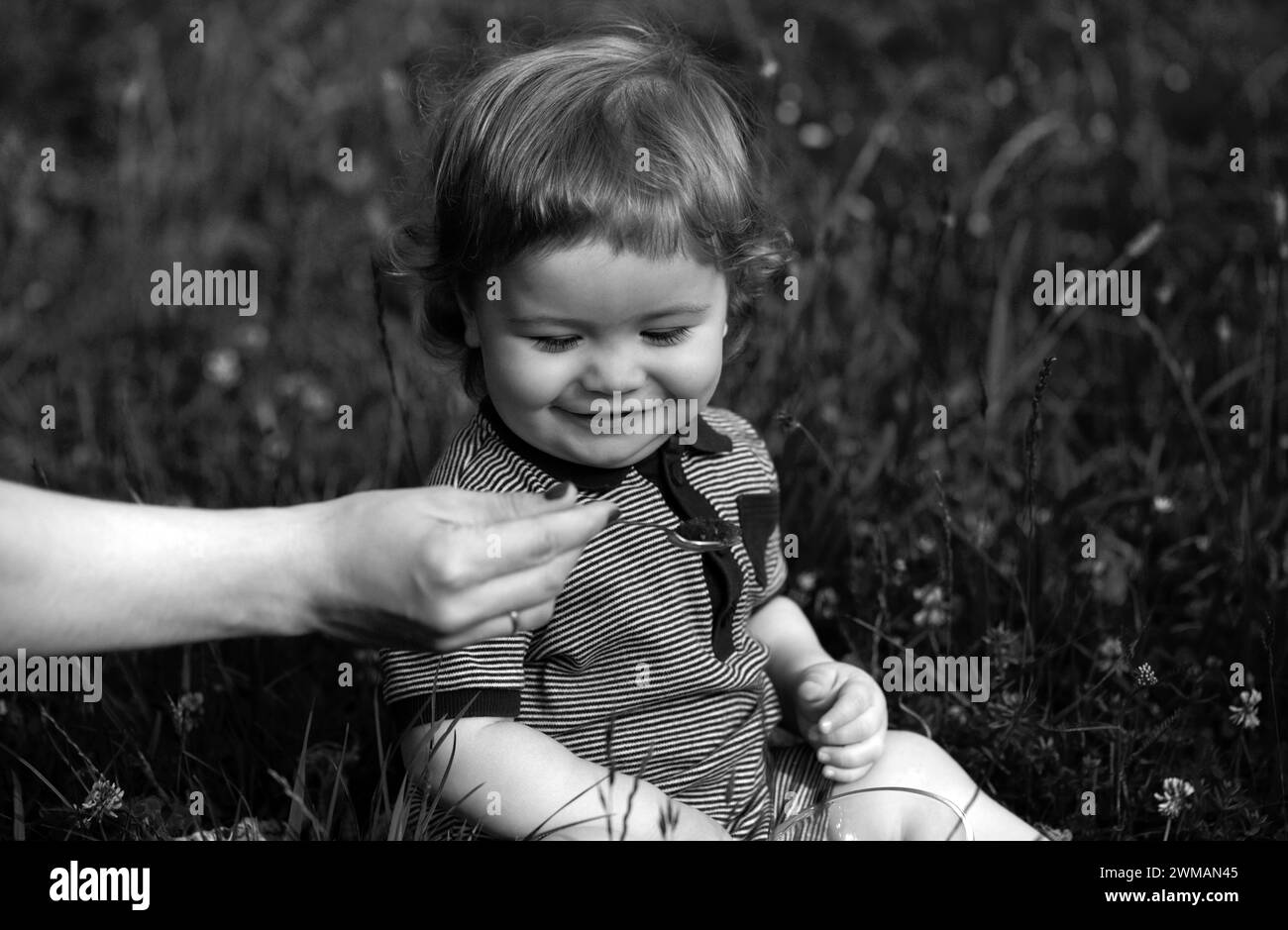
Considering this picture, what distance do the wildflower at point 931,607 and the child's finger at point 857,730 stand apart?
13.8 inches

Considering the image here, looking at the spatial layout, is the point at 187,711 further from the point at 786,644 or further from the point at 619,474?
the point at 786,644

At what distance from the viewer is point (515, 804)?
1.87 metres

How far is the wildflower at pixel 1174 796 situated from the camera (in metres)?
2.05

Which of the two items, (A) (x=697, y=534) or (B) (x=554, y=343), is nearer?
(B) (x=554, y=343)

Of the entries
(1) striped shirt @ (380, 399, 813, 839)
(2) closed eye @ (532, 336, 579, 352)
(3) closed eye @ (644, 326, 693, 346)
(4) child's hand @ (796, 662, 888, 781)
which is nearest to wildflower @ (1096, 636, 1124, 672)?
(4) child's hand @ (796, 662, 888, 781)

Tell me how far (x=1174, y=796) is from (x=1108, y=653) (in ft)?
0.99

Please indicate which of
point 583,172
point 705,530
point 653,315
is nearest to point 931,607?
point 705,530

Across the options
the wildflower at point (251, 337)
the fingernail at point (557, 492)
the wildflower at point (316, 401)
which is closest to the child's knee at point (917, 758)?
the fingernail at point (557, 492)

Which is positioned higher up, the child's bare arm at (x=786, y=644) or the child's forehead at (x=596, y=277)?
the child's forehead at (x=596, y=277)

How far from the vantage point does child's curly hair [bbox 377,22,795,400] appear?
1.82 m

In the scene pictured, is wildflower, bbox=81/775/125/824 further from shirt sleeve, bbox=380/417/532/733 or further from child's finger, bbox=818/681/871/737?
child's finger, bbox=818/681/871/737

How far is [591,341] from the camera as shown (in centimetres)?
184

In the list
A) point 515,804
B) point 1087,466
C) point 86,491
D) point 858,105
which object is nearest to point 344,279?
point 86,491

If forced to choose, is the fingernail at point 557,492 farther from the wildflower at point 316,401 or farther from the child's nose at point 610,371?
the wildflower at point 316,401
